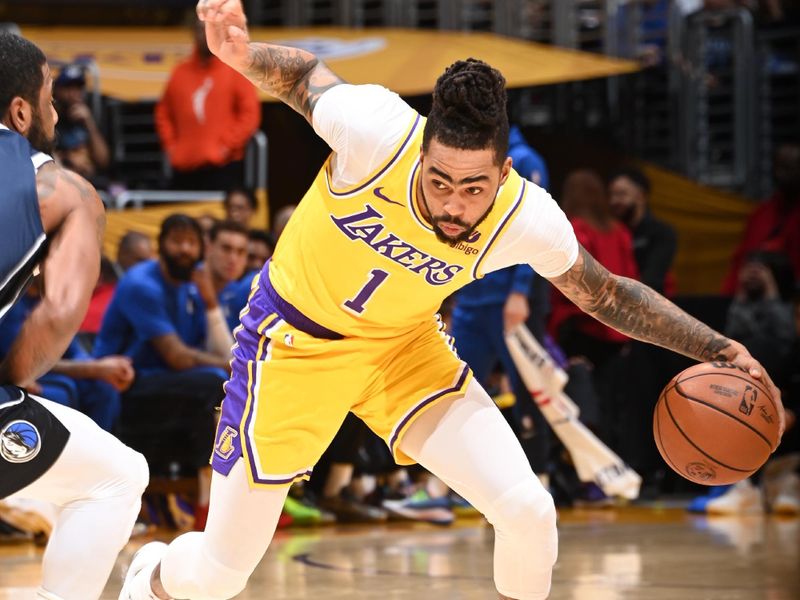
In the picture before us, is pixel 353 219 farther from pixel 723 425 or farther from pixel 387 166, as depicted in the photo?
pixel 723 425

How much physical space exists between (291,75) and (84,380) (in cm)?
388

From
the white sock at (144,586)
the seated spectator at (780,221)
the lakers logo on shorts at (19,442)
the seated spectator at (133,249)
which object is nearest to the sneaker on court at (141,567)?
the white sock at (144,586)

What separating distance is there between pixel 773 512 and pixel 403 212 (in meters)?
6.25

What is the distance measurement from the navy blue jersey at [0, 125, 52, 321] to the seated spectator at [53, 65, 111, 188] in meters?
6.43

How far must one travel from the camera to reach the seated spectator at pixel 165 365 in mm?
8008

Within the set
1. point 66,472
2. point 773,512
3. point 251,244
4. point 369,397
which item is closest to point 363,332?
point 369,397

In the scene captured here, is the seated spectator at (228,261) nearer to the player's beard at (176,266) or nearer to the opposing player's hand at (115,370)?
the player's beard at (176,266)

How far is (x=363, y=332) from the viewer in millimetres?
4496

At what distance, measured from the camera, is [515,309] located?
787cm

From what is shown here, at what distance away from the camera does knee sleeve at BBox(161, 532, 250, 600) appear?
4340 millimetres

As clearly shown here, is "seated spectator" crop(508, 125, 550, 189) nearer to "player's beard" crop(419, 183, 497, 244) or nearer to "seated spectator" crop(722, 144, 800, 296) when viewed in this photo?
"seated spectator" crop(722, 144, 800, 296)

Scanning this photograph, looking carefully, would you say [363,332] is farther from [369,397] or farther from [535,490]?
[535,490]

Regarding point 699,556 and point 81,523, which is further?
point 699,556

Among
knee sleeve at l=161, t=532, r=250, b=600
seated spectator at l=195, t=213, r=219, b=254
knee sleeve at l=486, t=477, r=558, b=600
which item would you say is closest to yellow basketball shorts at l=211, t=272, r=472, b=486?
knee sleeve at l=161, t=532, r=250, b=600
